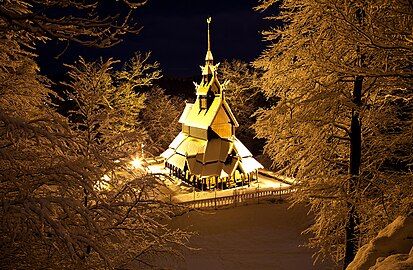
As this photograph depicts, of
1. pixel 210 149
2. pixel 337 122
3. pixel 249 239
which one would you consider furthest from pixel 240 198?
Result: pixel 337 122

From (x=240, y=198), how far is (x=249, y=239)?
513cm

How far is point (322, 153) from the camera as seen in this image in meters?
8.99

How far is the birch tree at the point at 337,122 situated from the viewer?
762 cm

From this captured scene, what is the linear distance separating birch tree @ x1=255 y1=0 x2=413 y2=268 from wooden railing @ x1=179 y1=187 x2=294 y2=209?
12.7m

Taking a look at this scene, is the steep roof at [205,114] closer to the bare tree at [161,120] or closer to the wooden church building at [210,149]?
the wooden church building at [210,149]

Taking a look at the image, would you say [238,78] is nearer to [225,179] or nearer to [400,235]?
[225,179]

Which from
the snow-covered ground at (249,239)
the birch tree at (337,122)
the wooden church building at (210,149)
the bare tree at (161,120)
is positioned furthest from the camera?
the bare tree at (161,120)

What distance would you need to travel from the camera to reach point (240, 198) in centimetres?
2336

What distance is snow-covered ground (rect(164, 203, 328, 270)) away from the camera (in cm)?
1588

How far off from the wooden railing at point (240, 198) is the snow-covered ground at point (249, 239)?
2.06 ft

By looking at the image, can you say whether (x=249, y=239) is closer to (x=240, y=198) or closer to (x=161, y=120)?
(x=240, y=198)

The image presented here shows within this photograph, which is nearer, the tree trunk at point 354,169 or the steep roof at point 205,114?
the tree trunk at point 354,169

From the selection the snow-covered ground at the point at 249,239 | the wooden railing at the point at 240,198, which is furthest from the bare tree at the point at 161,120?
the snow-covered ground at the point at 249,239

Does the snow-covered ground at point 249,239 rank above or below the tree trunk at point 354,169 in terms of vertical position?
below
